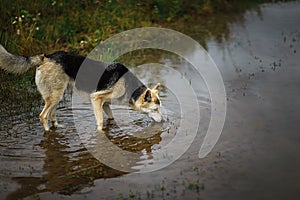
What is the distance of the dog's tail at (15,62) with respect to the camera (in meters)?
7.36

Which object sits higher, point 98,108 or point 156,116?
point 98,108

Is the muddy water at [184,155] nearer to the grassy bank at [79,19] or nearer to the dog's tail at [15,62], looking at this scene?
the dog's tail at [15,62]

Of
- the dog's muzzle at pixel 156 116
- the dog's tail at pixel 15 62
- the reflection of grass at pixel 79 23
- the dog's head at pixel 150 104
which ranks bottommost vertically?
the dog's muzzle at pixel 156 116

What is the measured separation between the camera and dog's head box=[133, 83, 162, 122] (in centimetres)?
787

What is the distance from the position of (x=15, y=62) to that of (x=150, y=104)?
2472 millimetres

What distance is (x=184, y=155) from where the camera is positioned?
Answer: 6.64 m

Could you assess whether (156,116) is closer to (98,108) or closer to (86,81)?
(98,108)

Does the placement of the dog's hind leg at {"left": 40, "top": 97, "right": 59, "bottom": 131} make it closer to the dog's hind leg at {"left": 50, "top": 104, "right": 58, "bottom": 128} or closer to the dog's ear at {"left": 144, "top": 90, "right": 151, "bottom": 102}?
the dog's hind leg at {"left": 50, "top": 104, "right": 58, "bottom": 128}

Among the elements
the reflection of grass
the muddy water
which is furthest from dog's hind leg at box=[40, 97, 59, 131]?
the reflection of grass

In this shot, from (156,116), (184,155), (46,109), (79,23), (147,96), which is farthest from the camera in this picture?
(79,23)

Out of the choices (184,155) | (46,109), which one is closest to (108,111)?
(46,109)

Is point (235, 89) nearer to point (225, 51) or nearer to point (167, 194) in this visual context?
point (225, 51)

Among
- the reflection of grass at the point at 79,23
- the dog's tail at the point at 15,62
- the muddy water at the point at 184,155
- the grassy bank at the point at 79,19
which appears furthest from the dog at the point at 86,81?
the grassy bank at the point at 79,19

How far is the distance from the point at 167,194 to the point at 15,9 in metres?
9.23
